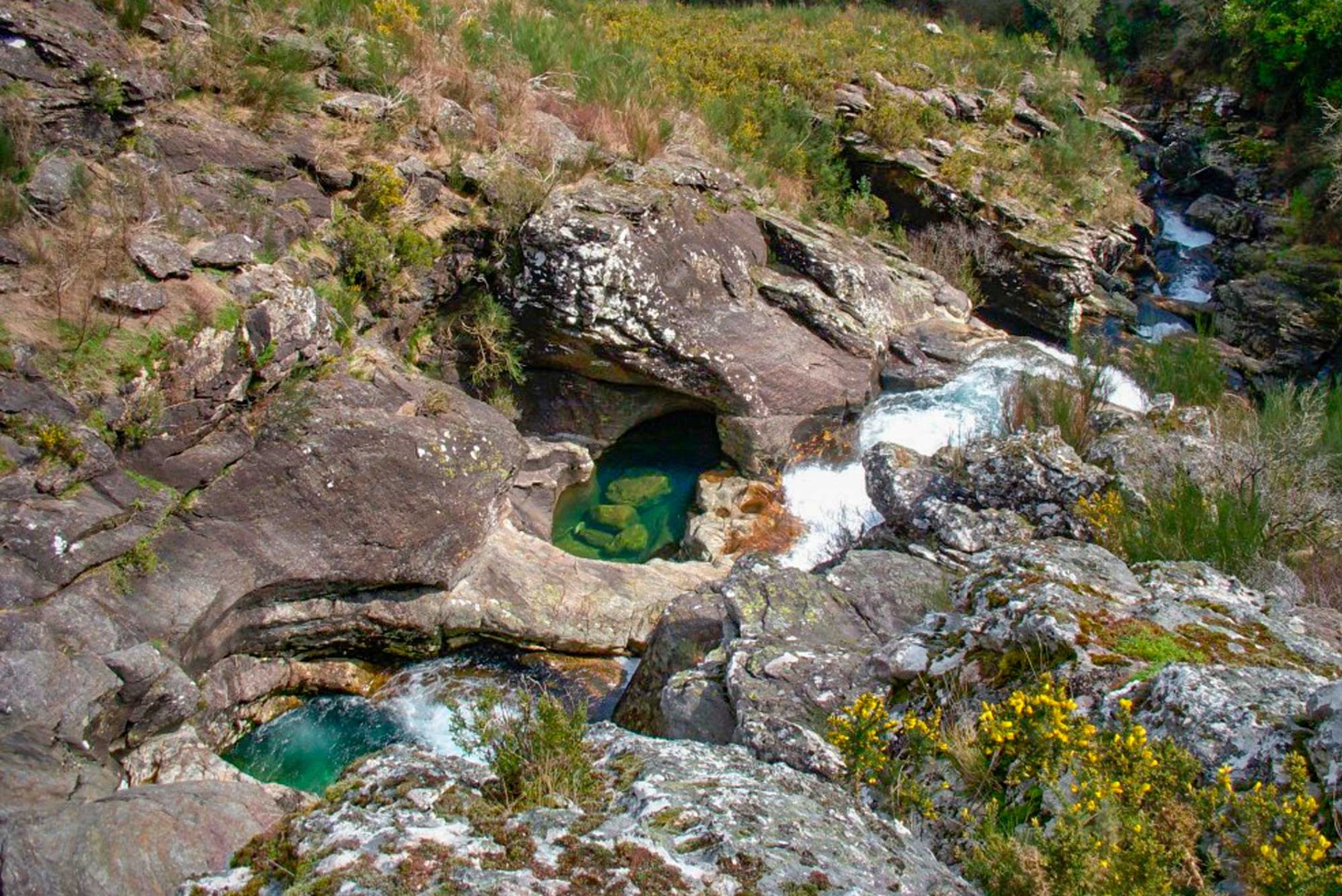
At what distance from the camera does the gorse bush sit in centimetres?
240

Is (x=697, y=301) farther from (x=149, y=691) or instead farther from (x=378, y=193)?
(x=149, y=691)

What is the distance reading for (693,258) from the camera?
35.1 feet

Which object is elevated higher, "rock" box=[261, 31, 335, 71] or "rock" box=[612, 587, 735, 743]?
"rock" box=[261, 31, 335, 71]

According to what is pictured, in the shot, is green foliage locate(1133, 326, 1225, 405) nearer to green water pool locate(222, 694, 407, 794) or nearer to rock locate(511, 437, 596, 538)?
rock locate(511, 437, 596, 538)

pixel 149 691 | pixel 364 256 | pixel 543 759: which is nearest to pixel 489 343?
pixel 364 256

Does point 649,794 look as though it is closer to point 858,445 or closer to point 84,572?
point 84,572

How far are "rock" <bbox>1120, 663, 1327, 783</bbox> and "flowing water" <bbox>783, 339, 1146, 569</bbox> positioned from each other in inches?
233

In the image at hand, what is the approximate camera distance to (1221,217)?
56.7 feet

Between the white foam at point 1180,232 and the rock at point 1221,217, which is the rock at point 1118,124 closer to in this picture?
the white foam at point 1180,232

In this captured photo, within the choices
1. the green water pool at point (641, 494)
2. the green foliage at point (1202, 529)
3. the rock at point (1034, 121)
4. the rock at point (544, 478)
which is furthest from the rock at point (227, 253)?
the rock at point (1034, 121)

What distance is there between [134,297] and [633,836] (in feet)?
20.8

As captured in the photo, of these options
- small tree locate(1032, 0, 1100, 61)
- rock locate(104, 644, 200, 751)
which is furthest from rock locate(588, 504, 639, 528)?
small tree locate(1032, 0, 1100, 61)

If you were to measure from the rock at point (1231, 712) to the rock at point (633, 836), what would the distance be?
41.9 inches

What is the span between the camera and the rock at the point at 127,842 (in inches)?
143
